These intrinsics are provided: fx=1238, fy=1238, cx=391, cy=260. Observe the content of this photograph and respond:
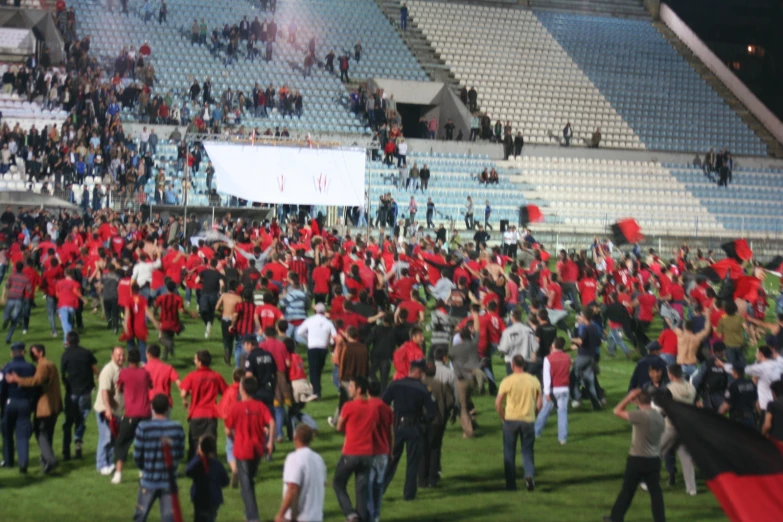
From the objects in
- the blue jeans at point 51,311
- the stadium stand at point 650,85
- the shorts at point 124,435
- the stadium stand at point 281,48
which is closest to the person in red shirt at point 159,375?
the shorts at point 124,435

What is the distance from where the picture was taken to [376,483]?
36.5 ft

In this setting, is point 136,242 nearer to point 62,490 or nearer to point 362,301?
point 362,301

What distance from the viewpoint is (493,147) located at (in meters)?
44.3

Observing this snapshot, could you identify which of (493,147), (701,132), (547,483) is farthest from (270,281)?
(701,132)

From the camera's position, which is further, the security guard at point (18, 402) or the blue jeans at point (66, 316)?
the blue jeans at point (66, 316)

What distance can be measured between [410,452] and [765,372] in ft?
15.5

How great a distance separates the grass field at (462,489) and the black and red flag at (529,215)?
1988 centimetres

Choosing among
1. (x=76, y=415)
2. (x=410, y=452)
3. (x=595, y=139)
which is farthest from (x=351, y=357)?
(x=595, y=139)

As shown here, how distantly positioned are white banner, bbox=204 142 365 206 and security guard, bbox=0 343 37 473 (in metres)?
16.3

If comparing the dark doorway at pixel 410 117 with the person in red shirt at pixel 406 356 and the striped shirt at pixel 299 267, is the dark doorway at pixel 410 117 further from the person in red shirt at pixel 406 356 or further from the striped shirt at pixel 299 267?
the person in red shirt at pixel 406 356

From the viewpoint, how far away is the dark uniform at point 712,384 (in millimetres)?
14523

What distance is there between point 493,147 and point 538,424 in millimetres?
29464

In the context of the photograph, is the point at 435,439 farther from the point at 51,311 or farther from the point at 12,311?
the point at 51,311

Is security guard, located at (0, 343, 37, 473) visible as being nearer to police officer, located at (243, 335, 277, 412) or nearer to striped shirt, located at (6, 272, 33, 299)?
police officer, located at (243, 335, 277, 412)
